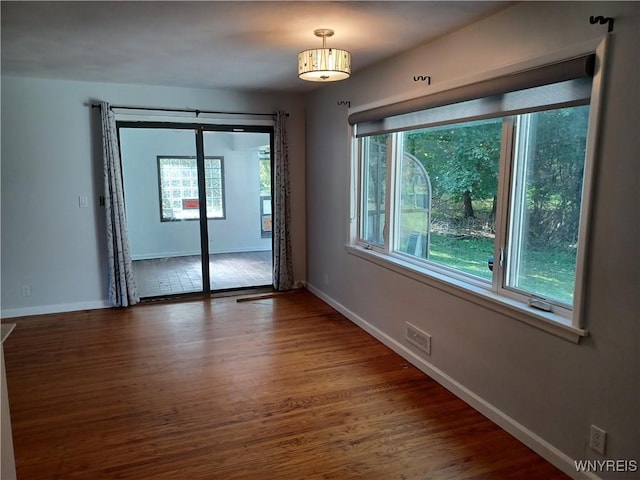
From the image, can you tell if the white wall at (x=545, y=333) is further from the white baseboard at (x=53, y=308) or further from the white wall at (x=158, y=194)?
the white baseboard at (x=53, y=308)

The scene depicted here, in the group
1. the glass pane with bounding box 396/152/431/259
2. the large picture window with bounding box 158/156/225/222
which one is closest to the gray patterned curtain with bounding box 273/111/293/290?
the large picture window with bounding box 158/156/225/222

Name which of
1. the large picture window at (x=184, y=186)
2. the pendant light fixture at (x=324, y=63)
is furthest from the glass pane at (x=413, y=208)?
the large picture window at (x=184, y=186)

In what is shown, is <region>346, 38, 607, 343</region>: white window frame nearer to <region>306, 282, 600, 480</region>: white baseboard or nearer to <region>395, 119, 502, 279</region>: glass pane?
<region>395, 119, 502, 279</region>: glass pane

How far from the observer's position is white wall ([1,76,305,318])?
14.0ft

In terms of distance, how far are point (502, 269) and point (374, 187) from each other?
5.61 ft

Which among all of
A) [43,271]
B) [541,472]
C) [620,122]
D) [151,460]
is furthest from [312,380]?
[43,271]

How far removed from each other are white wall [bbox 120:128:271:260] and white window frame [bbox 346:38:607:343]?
7.14ft

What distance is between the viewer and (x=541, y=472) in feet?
7.09

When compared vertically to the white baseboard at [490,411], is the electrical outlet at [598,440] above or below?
above

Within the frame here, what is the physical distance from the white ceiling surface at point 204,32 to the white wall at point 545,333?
0.20m

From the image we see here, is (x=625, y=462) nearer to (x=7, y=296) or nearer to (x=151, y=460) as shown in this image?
(x=151, y=460)

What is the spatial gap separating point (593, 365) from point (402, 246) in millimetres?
1875

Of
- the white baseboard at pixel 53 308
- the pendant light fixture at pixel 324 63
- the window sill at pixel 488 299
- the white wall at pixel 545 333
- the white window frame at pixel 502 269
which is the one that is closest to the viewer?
the white wall at pixel 545 333

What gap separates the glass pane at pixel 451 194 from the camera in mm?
2723
